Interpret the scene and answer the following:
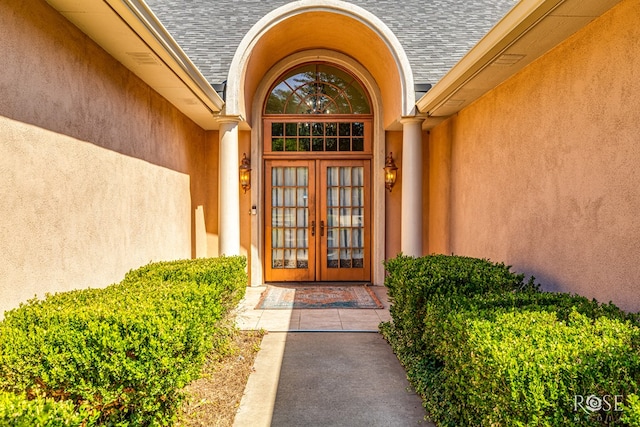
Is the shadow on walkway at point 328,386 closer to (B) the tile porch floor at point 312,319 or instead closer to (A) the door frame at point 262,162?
(B) the tile porch floor at point 312,319

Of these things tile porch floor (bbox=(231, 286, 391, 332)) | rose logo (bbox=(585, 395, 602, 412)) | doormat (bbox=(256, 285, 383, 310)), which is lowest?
tile porch floor (bbox=(231, 286, 391, 332))

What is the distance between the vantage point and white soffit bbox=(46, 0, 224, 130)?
11.9ft

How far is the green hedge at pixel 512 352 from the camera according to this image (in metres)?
1.95

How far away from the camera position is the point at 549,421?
76.4 inches

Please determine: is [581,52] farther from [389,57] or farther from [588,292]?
[389,57]

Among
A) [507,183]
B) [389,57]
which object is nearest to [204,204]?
[389,57]

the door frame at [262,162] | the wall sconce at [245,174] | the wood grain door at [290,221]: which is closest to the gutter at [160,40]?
the wall sconce at [245,174]

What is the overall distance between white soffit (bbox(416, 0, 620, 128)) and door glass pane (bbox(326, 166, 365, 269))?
9.43 feet

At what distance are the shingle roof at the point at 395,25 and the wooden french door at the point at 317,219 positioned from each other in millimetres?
2272

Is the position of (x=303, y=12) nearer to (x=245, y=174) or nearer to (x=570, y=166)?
(x=245, y=174)

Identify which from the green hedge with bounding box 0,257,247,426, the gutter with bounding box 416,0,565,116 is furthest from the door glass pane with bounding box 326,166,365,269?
the green hedge with bounding box 0,257,247,426

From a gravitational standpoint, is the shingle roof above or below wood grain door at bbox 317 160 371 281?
above

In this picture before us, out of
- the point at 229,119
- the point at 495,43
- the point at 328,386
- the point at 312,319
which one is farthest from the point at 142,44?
the point at 312,319

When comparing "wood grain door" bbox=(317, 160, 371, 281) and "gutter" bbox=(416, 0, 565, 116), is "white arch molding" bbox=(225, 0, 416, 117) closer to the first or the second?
"gutter" bbox=(416, 0, 565, 116)
